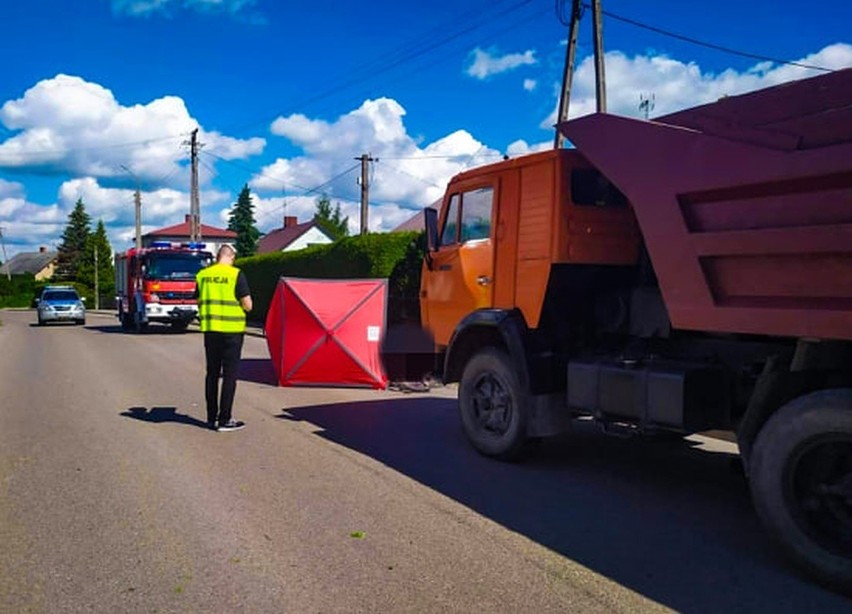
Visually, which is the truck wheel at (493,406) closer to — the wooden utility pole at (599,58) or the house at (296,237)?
the wooden utility pole at (599,58)

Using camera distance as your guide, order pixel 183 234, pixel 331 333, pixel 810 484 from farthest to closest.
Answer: pixel 183 234
pixel 331 333
pixel 810 484

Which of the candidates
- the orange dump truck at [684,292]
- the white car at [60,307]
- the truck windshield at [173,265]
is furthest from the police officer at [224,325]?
the white car at [60,307]

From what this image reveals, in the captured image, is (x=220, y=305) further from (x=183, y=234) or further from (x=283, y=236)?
(x=183, y=234)

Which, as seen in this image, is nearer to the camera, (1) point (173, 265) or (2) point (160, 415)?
(2) point (160, 415)

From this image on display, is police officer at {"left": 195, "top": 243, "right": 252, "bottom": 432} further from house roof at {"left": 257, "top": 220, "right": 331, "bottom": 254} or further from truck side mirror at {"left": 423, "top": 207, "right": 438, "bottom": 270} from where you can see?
house roof at {"left": 257, "top": 220, "right": 331, "bottom": 254}

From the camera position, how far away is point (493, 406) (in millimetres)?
6973

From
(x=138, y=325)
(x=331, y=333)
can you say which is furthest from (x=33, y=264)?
(x=331, y=333)

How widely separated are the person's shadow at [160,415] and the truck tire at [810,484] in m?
6.03

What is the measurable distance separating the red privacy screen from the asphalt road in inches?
106

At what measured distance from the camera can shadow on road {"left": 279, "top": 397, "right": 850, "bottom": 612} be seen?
409 centimetres

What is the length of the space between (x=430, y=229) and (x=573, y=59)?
35.5ft

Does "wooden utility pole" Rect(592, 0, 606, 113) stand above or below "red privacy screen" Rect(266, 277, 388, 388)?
above

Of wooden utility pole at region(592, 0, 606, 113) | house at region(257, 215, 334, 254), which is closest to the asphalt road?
wooden utility pole at region(592, 0, 606, 113)

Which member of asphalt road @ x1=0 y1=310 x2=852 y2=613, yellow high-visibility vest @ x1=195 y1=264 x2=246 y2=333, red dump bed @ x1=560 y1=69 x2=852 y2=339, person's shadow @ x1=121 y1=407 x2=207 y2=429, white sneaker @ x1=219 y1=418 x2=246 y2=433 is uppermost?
red dump bed @ x1=560 y1=69 x2=852 y2=339
